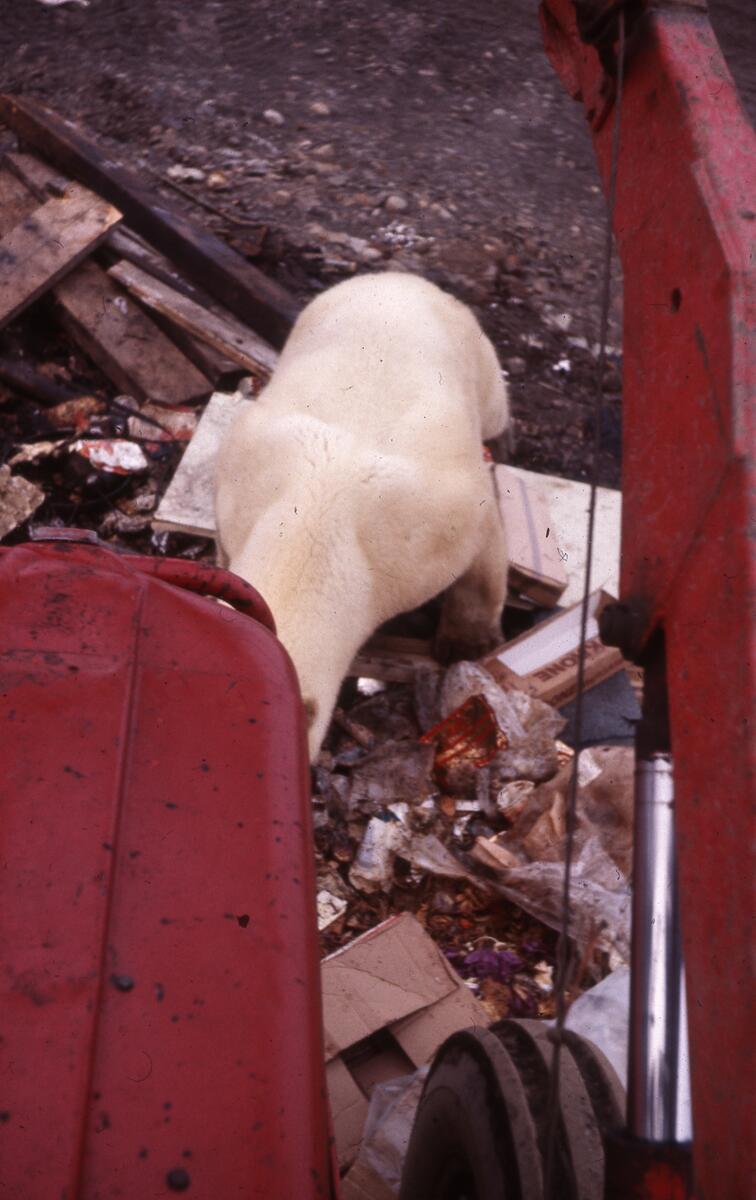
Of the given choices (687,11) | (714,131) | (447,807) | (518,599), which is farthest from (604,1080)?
(518,599)

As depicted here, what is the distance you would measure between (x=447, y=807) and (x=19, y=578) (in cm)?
221

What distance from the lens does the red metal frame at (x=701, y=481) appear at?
2.77 ft

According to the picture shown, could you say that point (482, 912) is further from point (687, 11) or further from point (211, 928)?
point (687, 11)

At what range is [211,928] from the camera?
121cm

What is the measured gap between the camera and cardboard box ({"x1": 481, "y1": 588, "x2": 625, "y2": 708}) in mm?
3701

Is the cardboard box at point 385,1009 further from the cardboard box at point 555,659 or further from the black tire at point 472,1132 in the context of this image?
the cardboard box at point 555,659

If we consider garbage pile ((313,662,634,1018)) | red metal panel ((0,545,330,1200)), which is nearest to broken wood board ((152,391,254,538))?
garbage pile ((313,662,634,1018))

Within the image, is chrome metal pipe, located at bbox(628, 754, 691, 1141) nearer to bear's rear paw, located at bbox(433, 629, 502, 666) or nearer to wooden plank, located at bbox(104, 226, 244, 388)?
bear's rear paw, located at bbox(433, 629, 502, 666)

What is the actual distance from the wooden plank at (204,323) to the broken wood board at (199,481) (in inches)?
11.1

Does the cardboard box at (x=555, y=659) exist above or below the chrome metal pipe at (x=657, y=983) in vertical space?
below

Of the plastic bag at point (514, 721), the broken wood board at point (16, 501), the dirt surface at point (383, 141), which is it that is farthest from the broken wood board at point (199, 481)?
the dirt surface at point (383, 141)

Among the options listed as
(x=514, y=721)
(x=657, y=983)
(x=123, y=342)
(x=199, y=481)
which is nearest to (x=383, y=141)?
(x=123, y=342)

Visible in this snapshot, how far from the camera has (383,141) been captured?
22.7 feet

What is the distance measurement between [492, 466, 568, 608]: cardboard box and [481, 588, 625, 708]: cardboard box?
0.25 m
